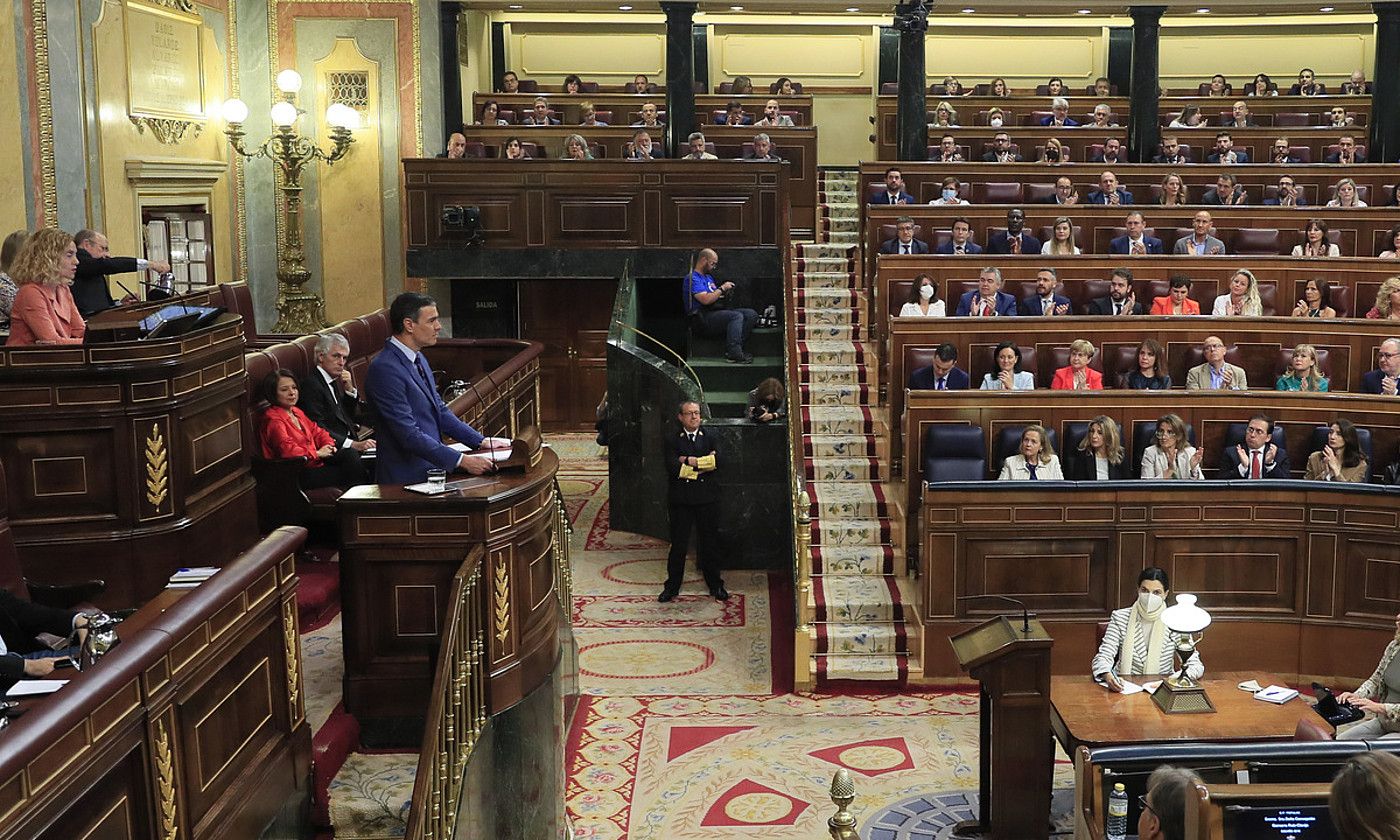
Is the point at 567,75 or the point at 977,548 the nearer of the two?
the point at 977,548

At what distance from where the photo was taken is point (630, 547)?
10.6 metres

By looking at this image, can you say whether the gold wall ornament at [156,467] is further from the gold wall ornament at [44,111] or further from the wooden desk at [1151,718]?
the gold wall ornament at [44,111]

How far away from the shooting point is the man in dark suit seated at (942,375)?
28.0 feet

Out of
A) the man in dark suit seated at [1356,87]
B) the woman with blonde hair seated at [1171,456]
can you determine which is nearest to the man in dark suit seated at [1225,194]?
the woman with blonde hair seated at [1171,456]

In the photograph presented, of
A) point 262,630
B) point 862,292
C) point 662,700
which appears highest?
point 862,292

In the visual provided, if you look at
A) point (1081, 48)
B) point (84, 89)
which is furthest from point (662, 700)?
point (1081, 48)

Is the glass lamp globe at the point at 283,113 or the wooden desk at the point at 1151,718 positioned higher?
the glass lamp globe at the point at 283,113

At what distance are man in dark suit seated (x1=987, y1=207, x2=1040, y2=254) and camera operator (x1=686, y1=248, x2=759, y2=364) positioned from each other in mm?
2120

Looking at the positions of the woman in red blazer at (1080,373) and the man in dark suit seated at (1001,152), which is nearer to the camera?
the woman in red blazer at (1080,373)

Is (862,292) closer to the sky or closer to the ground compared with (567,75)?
closer to the ground

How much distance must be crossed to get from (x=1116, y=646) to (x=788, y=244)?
6.23 metres

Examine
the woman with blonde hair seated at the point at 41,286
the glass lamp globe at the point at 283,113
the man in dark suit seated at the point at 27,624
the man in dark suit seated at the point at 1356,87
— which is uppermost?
the man in dark suit seated at the point at 1356,87

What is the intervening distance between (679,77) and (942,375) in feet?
22.4

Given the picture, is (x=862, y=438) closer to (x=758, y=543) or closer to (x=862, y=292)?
(x=758, y=543)
